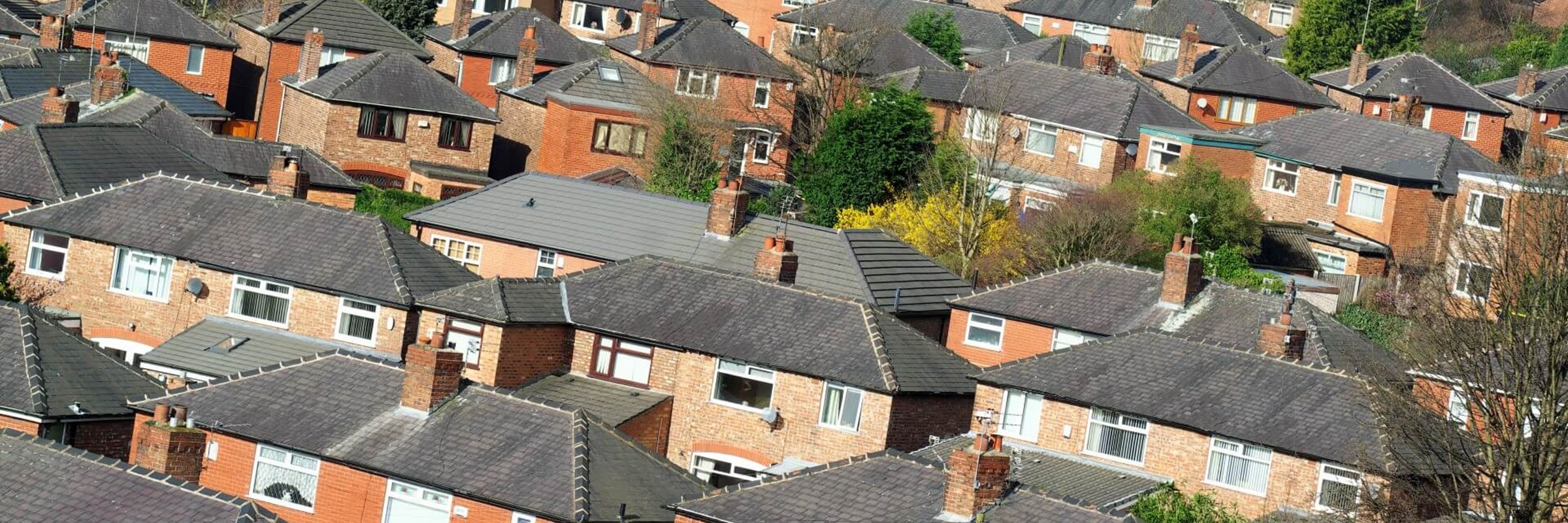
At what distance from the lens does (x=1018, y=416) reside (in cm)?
4200

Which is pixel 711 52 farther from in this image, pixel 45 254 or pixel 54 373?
pixel 54 373

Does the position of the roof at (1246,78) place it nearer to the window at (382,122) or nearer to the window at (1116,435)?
the window at (382,122)

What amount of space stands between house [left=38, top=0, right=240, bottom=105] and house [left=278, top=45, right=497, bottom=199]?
17.9 ft

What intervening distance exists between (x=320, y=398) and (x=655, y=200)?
17.2 meters

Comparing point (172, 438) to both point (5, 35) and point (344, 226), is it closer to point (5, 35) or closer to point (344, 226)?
point (344, 226)

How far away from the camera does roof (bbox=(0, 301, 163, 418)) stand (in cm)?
3684

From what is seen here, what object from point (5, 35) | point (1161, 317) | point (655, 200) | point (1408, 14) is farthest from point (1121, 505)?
point (1408, 14)

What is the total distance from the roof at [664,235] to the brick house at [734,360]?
9.82 feet

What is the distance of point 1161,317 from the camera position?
153 ft

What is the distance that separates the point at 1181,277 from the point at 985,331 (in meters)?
4.50

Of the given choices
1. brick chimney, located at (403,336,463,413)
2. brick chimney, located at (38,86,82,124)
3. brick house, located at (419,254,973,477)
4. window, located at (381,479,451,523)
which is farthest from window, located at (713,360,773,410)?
brick chimney, located at (38,86,82,124)

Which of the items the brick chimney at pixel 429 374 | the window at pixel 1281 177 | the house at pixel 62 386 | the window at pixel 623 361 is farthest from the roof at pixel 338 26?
the brick chimney at pixel 429 374

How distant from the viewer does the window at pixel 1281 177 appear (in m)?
65.6

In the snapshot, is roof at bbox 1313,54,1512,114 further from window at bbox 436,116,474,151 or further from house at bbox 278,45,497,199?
window at bbox 436,116,474,151
